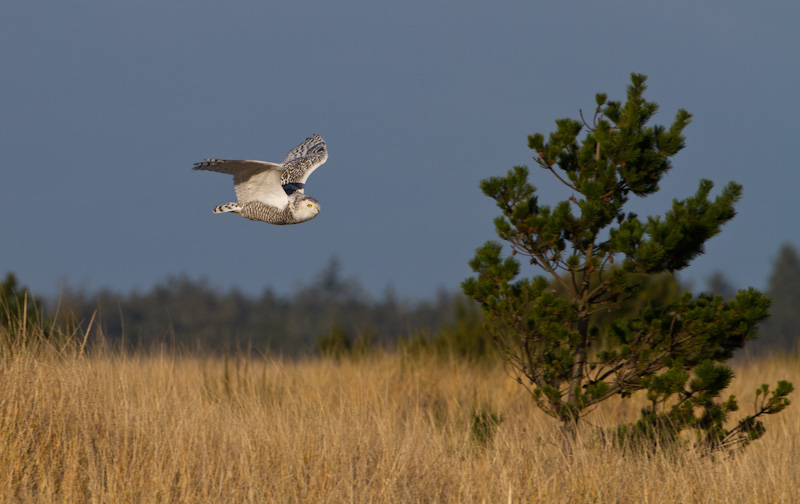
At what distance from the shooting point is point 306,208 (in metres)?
5.34

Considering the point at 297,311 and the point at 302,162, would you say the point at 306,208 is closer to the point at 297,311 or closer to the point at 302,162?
the point at 302,162

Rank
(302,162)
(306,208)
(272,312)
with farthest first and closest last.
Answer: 1. (272,312)
2. (302,162)
3. (306,208)

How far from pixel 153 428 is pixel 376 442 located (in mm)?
1684

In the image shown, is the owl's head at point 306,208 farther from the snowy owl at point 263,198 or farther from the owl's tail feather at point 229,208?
the owl's tail feather at point 229,208

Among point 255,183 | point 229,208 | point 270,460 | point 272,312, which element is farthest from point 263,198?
point 272,312

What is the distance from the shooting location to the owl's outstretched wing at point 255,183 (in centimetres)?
532

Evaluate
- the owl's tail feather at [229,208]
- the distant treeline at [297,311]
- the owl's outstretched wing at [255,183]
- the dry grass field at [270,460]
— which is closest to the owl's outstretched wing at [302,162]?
the owl's outstretched wing at [255,183]

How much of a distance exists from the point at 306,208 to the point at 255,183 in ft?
1.31

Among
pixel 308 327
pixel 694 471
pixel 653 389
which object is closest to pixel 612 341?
pixel 653 389

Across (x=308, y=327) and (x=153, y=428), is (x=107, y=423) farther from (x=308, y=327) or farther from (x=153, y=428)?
(x=308, y=327)

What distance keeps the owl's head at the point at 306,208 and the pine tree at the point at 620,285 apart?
5.34ft

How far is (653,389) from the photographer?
600cm

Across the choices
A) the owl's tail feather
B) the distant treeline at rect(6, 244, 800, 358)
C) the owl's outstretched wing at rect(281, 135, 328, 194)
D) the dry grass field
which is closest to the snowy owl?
the owl's tail feather

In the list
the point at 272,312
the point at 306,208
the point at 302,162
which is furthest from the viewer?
the point at 272,312
